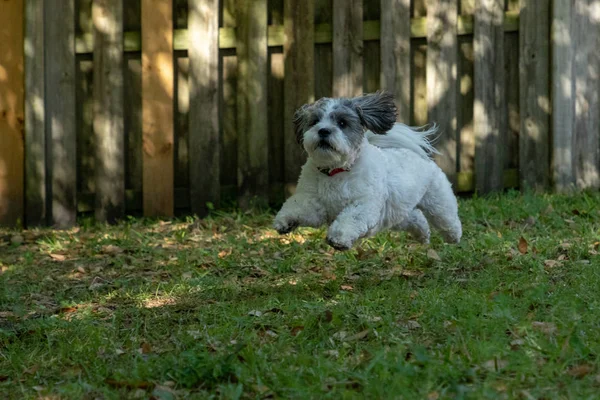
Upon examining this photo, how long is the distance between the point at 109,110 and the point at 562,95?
12.9 feet

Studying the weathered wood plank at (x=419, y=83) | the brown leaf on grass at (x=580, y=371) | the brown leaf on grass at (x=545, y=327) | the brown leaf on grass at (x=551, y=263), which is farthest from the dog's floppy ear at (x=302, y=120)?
the weathered wood plank at (x=419, y=83)

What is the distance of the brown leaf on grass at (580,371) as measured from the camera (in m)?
3.71

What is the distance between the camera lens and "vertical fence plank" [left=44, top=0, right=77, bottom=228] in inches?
339

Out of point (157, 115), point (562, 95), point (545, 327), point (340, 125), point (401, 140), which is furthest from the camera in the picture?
point (157, 115)

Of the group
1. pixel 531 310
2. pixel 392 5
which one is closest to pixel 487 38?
pixel 392 5

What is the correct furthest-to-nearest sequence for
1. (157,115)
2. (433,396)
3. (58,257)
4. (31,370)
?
(157,115)
(58,257)
(31,370)
(433,396)

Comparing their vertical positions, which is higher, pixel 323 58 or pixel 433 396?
pixel 323 58

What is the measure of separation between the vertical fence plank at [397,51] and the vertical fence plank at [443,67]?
0.62 ft

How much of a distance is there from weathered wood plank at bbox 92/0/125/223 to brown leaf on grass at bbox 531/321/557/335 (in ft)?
16.5

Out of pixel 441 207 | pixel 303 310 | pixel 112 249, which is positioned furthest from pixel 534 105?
pixel 303 310

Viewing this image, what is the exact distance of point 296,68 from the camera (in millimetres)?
8477

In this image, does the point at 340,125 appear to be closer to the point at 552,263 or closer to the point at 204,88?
the point at 552,263

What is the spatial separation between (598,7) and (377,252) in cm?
322

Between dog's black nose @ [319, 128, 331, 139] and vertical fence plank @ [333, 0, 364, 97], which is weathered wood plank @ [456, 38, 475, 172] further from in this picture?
dog's black nose @ [319, 128, 331, 139]
